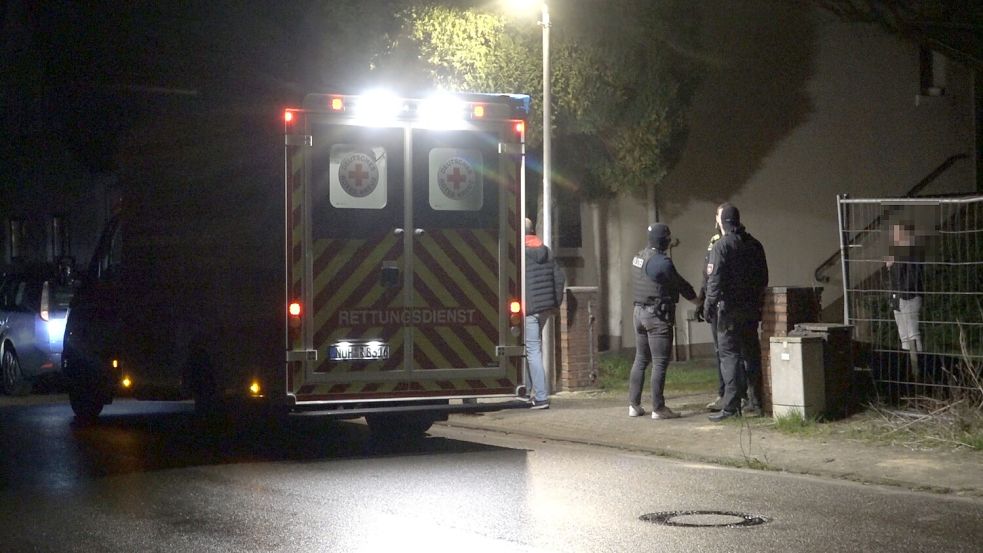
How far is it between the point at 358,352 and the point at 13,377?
9.87 m

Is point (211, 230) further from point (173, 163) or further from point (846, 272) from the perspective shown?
point (846, 272)

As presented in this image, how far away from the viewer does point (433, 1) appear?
18656 mm

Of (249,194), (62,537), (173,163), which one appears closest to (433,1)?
(173,163)

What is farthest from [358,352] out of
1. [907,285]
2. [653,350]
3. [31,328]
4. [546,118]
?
[31,328]

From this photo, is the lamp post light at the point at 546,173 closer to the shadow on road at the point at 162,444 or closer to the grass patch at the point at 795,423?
the shadow on road at the point at 162,444

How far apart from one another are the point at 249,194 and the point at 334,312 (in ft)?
4.22

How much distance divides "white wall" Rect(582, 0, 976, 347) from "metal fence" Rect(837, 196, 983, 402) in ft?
30.9

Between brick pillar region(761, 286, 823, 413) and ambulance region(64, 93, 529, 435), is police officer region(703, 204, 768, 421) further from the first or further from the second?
ambulance region(64, 93, 529, 435)

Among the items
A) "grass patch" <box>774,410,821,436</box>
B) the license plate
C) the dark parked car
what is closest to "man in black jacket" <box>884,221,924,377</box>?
"grass patch" <box>774,410,821,436</box>

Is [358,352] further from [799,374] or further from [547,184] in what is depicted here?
[547,184]

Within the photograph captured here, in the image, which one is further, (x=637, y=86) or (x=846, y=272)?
(x=637, y=86)

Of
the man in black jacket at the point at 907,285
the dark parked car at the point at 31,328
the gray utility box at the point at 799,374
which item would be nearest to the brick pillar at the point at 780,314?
the gray utility box at the point at 799,374

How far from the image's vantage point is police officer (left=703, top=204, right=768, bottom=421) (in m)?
13.1

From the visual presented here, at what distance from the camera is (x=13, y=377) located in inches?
779
